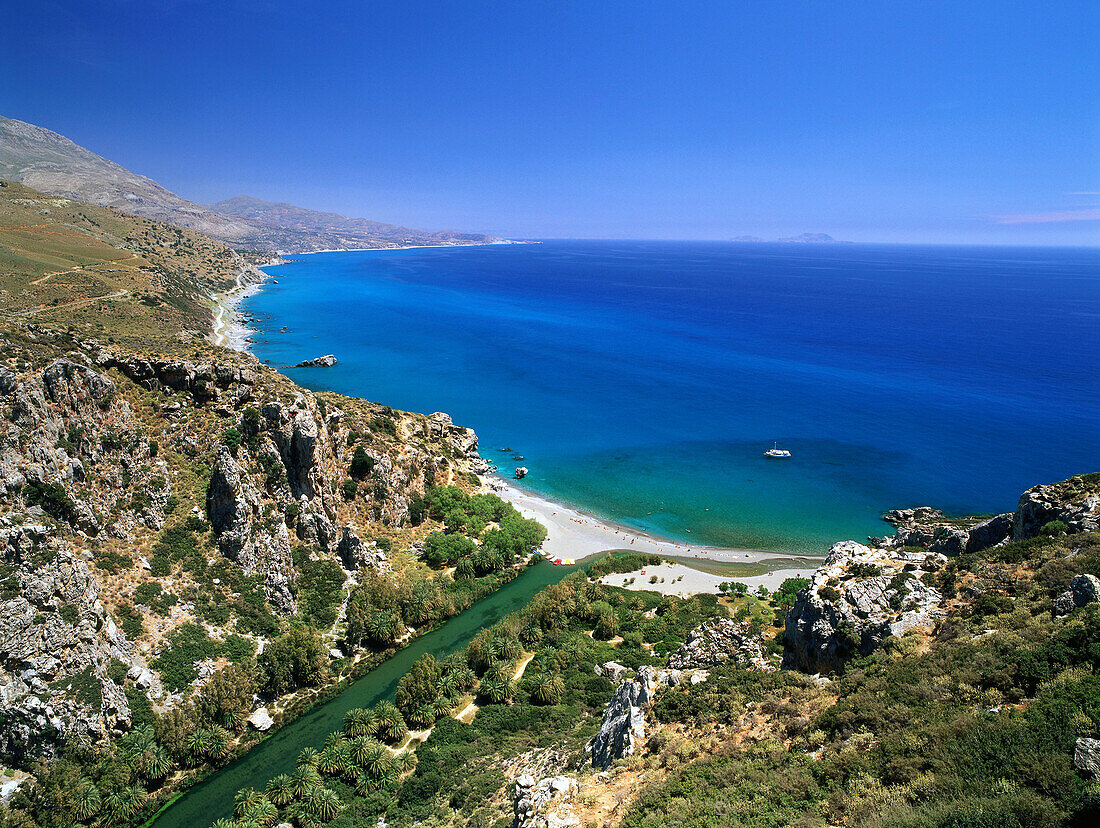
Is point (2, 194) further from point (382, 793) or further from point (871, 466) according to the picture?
point (871, 466)

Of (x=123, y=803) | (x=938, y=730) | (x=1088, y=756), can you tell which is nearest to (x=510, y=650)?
(x=123, y=803)

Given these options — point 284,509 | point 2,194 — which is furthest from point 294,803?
point 2,194

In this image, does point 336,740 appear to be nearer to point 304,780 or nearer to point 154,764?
point 304,780

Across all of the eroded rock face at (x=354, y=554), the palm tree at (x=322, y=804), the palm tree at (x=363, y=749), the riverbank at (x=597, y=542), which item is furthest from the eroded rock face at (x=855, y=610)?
the eroded rock face at (x=354, y=554)

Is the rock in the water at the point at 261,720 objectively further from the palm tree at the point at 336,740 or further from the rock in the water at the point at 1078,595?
the rock in the water at the point at 1078,595

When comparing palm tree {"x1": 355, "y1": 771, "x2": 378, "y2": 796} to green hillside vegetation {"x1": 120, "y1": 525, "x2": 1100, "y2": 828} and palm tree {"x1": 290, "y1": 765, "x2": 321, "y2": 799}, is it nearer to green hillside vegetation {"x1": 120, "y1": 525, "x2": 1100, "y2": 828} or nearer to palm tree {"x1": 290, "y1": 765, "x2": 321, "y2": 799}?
green hillside vegetation {"x1": 120, "y1": 525, "x2": 1100, "y2": 828}
